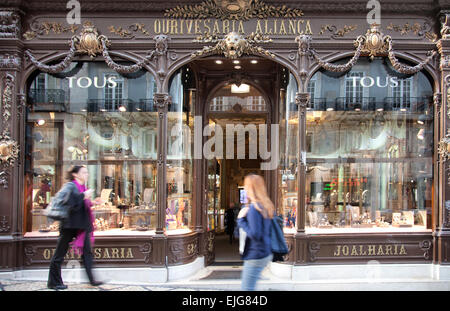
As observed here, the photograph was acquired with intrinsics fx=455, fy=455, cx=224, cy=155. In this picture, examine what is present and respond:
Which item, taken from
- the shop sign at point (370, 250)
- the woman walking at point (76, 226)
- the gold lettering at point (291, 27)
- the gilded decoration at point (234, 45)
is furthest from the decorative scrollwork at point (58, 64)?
the shop sign at point (370, 250)

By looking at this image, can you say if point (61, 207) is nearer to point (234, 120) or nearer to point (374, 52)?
point (234, 120)

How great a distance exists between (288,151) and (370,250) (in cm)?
250

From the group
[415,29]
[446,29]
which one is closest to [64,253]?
[415,29]

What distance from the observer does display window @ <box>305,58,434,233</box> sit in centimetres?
895

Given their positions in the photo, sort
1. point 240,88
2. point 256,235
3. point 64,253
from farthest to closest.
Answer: point 240,88
point 64,253
point 256,235

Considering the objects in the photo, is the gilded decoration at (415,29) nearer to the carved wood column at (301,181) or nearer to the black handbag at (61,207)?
the carved wood column at (301,181)

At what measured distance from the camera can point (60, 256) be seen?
6.43m

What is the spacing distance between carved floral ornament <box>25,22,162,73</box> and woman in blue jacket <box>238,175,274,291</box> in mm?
4417

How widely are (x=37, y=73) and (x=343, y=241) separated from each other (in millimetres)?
6695

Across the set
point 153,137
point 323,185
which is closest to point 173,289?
point 153,137

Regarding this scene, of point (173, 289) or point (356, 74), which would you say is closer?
point (173, 289)

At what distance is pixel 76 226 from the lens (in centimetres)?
628

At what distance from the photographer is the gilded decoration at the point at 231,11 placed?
862 cm

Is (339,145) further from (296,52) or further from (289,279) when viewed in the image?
(289,279)
